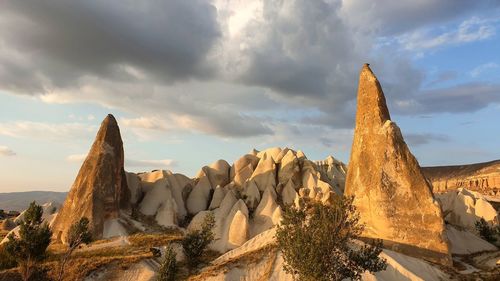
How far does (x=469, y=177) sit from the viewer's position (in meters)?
143

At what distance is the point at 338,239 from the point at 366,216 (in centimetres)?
1809

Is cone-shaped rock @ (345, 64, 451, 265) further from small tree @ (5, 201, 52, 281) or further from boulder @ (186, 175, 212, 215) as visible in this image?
small tree @ (5, 201, 52, 281)

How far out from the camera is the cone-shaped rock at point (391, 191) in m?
39.3

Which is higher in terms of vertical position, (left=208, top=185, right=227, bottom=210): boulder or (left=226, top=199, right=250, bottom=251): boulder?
(left=208, top=185, right=227, bottom=210): boulder

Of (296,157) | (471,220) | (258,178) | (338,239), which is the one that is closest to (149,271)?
(338,239)

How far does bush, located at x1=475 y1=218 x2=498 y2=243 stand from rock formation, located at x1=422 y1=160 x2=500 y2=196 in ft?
211

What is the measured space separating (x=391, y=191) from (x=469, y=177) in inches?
4683

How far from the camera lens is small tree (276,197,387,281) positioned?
2416cm

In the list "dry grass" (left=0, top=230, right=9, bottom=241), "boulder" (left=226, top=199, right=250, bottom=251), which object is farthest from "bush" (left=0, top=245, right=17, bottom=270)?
"dry grass" (left=0, top=230, right=9, bottom=241)

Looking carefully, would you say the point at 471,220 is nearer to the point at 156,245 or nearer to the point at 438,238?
the point at 438,238

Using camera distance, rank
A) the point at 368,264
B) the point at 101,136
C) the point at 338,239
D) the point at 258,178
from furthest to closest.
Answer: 1. the point at 258,178
2. the point at 101,136
3. the point at 368,264
4. the point at 338,239

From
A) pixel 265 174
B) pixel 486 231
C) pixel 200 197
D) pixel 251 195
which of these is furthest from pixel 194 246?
pixel 486 231

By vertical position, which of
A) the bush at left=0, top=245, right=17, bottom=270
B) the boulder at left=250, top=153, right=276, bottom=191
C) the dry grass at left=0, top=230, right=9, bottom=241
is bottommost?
the bush at left=0, top=245, right=17, bottom=270

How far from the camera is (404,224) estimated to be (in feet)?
131
